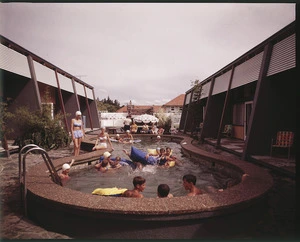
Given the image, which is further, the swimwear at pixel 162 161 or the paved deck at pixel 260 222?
the swimwear at pixel 162 161

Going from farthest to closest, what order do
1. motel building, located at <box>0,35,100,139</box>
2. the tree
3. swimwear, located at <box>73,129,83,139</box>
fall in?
the tree, motel building, located at <box>0,35,100,139</box>, swimwear, located at <box>73,129,83,139</box>

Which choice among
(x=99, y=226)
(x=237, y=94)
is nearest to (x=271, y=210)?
(x=99, y=226)

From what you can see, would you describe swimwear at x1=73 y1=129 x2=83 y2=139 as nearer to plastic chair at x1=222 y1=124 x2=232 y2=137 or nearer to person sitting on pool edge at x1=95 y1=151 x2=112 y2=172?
person sitting on pool edge at x1=95 y1=151 x2=112 y2=172

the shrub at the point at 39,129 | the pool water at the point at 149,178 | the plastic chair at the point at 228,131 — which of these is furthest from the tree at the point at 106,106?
the pool water at the point at 149,178

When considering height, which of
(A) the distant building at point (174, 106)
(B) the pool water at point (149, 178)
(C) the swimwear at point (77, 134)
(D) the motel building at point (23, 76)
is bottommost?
(B) the pool water at point (149, 178)

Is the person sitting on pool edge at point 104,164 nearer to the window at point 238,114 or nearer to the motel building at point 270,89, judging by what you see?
the motel building at point 270,89

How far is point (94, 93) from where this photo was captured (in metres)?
28.1

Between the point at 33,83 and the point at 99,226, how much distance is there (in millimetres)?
11310

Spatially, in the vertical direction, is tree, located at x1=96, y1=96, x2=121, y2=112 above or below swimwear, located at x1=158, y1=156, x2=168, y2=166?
above

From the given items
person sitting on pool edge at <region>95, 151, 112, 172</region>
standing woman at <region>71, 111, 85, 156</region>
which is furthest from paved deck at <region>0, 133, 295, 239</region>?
standing woman at <region>71, 111, 85, 156</region>

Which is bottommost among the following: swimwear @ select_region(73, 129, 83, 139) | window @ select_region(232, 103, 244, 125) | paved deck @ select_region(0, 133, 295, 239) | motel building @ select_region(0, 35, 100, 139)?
paved deck @ select_region(0, 133, 295, 239)

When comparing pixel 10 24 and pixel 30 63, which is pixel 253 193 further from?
pixel 30 63

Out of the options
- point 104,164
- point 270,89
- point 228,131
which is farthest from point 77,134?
point 228,131

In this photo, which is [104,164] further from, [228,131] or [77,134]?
[228,131]
